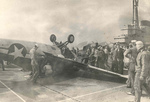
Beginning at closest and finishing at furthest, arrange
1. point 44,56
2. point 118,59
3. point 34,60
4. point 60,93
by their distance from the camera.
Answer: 1. point 60,93
2. point 34,60
3. point 44,56
4. point 118,59

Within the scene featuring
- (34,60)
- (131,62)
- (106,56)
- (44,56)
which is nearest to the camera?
(131,62)

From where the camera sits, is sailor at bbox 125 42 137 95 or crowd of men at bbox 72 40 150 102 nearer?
crowd of men at bbox 72 40 150 102

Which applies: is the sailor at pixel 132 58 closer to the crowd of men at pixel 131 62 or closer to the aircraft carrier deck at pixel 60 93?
the crowd of men at pixel 131 62

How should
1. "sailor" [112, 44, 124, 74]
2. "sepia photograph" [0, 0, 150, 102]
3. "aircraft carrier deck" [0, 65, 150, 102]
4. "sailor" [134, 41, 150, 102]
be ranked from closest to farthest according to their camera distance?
1. "sailor" [134, 41, 150, 102]
2. "aircraft carrier deck" [0, 65, 150, 102]
3. "sepia photograph" [0, 0, 150, 102]
4. "sailor" [112, 44, 124, 74]

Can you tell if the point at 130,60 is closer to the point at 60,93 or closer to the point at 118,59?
the point at 60,93

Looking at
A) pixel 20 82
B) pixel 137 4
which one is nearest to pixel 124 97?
pixel 137 4

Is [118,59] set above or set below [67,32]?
below

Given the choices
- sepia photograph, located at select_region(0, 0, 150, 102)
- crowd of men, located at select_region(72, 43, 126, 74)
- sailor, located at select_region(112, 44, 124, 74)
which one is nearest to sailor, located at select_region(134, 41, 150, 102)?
sepia photograph, located at select_region(0, 0, 150, 102)

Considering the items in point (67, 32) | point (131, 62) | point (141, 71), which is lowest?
point (141, 71)

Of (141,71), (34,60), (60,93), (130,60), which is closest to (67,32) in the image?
(34,60)

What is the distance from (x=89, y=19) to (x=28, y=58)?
2.44 m

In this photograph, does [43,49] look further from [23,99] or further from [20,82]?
[23,99]

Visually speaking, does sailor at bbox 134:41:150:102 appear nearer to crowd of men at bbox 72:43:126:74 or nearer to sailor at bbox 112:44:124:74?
crowd of men at bbox 72:43:126:74

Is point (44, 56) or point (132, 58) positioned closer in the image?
point (132, 58)
